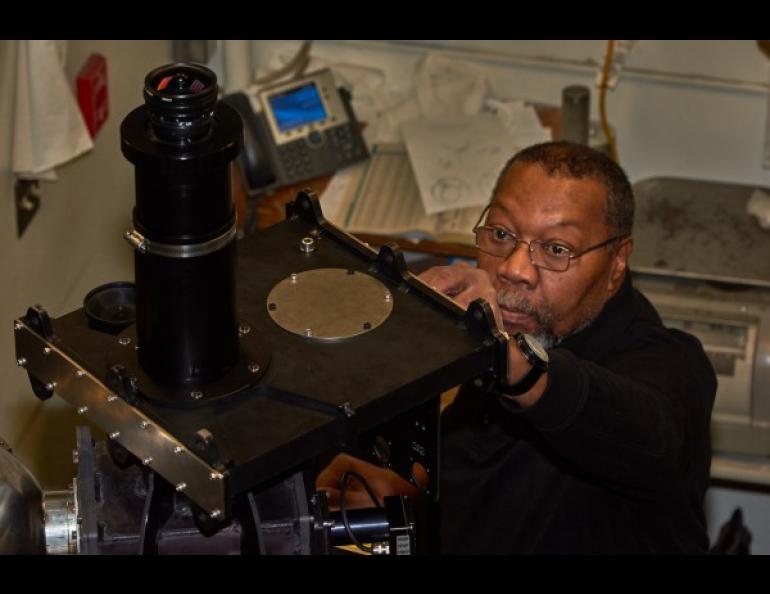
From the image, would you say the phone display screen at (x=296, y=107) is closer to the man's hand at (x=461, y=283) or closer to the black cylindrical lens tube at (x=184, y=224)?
the man's hand at (x=461, y=283)

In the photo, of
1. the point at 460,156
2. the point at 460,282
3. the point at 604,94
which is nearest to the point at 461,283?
the point at 460,282

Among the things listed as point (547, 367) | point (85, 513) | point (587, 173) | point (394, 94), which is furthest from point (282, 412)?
point (394, 94)

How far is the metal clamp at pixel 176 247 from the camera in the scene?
3.59ft

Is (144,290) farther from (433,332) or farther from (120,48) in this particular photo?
(120,48)

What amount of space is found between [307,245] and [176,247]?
27 cm

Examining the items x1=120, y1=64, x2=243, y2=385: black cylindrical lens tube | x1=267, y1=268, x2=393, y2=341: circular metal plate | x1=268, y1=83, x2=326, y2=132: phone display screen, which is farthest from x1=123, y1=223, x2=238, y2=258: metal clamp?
x1=268, y1=83, x2=326, y2=132: phone display screen

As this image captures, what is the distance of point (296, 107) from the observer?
294 centimetres

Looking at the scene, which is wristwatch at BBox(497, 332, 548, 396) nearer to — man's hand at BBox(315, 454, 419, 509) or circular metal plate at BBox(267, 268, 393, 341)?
circular metal plate at BBox(267, 268, 393, 341)

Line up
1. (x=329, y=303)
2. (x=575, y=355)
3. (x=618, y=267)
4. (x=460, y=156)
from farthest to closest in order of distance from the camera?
1. (x=460, y=156)
2. (x=618, y=267)
3. (x=575, y=355)
4. (x=329, y=303)

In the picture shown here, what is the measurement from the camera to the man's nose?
1.93 m

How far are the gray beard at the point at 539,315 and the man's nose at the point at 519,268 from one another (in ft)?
0.08

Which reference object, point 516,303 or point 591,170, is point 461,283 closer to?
point 516,303

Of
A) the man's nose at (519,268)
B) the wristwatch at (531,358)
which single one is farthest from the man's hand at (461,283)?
the man's nose at (519,268)

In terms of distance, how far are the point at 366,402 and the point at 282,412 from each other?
0.23 feet
